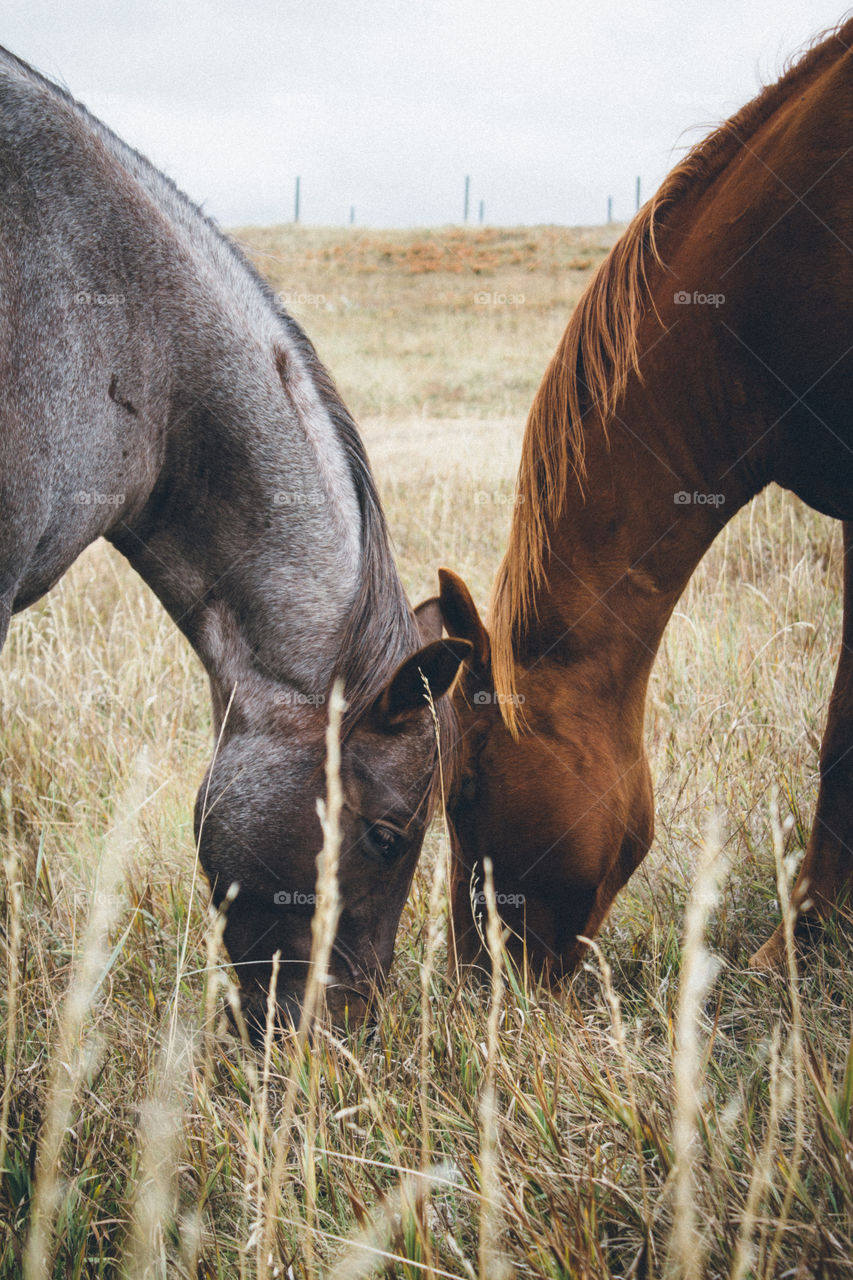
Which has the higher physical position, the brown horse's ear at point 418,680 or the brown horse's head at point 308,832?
the brown horse's ear at point 418,680

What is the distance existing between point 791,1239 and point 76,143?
2.45m

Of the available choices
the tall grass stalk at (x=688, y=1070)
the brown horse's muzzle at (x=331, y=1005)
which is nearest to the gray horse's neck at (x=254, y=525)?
the brown horse's muzzle at (x=331, y=1005)

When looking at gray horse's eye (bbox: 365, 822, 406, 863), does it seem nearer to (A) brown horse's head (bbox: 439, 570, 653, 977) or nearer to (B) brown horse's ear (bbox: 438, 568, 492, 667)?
(A) brown horse's head (bbox: 439, 570, 653, 977)

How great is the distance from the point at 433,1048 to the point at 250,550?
50.7 inches

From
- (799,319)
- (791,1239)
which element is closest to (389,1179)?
(791,1239)

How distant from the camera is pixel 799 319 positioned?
1.84 m

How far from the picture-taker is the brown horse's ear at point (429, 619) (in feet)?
7.78

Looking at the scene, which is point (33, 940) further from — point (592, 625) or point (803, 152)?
point (803, 152)

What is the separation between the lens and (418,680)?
1.92 metres

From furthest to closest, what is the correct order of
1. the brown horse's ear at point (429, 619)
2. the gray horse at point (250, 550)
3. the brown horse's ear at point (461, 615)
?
the brown horse's ear at point (429, 619) → the brown horse's ear at point (461, 615) → the gray horse at point (250, 550)

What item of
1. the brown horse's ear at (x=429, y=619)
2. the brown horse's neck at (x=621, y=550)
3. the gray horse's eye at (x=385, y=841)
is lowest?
the gray horse's eye at (x=385, y=841)

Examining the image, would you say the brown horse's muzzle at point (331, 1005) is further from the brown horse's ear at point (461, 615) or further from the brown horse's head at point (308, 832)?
the brown horse's ear at point (461, 615)

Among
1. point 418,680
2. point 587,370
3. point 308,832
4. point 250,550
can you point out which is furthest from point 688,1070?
point 587,370

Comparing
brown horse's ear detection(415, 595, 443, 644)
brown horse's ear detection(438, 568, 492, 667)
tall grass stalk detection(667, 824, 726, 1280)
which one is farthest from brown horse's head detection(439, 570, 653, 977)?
tall grass stalk detection(667, 824, 726, 1280)
